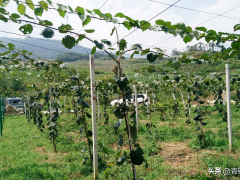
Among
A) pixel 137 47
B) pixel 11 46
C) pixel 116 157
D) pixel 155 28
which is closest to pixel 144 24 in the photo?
pixel 155 28

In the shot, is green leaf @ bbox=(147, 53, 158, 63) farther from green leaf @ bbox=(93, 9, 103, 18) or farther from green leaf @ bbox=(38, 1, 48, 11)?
green leaf @ bbox=(38, 1, 48, 11)

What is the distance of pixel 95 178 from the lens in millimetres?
3373

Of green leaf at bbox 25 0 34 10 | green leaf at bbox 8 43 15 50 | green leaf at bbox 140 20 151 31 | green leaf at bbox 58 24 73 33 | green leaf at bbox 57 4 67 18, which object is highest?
green leaf at bbox 8 43 15 50

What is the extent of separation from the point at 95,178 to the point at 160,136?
3391 millimetres

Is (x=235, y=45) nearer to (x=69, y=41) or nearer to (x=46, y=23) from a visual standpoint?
(x=69, y=41)

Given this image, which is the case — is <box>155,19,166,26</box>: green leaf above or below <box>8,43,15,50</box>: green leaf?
below

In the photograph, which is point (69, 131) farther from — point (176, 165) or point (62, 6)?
point (62, 6)

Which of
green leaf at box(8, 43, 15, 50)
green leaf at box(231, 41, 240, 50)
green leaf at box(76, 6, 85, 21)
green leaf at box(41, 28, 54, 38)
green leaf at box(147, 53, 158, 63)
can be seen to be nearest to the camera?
green leaf at box(76, 6, 85, 21)

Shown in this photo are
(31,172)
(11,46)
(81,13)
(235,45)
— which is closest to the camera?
(81,13)

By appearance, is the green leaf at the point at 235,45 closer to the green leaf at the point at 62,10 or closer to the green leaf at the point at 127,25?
the green leaf at the point at 127,25

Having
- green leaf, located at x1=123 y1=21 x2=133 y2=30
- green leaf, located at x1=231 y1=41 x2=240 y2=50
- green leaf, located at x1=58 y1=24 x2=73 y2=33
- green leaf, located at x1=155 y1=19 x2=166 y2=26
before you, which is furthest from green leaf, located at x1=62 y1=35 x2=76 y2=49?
green leaf, located at x1=231 y1=41 x2=240 y2=50

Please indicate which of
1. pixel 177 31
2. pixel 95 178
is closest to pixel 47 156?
pixel 95 178

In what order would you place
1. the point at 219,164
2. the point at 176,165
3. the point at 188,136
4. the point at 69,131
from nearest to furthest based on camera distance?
1. the point at 219,164
2. the point at 176,165
3. the point at 188,136
4. the point at 69,131

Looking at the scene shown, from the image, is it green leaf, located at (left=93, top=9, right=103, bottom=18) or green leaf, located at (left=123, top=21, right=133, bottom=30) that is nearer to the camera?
green leaf, located at (left=93, top=9, right=103, bottom=18)
